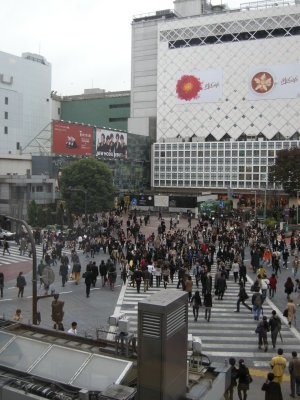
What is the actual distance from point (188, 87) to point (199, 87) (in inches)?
82.7

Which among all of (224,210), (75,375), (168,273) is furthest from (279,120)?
(75,375)

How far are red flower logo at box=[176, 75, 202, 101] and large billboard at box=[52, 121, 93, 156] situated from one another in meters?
24.8

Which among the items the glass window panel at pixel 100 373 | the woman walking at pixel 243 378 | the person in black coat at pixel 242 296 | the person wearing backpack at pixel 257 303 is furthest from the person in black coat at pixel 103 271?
the glass window panel at pixel 100 373

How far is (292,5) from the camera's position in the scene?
81125 millimetres

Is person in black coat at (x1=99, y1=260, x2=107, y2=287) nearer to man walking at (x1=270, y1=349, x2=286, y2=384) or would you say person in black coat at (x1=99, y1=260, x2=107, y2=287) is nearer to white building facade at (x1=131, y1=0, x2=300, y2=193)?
man walking at (x1=270, y1=349, x2=286, y2=384)

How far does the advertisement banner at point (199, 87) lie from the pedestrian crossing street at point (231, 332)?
69.6 meters

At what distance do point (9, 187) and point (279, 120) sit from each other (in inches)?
1910

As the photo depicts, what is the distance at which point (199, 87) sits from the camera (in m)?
87.0

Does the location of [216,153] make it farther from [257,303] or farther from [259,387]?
[259,387]

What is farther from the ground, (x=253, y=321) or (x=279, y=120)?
(x=279, y=120)

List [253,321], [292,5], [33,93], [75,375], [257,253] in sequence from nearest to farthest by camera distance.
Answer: [75,375]
[253,321]
[257,253]
[292,5]
[33,93]

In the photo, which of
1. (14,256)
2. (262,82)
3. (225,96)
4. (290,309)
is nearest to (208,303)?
(290,309)

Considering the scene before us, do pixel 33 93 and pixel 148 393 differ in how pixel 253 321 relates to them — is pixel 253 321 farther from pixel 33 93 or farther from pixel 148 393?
pixel 33 93

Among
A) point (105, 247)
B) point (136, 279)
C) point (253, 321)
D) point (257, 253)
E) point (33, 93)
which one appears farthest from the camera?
point (33, 93)
